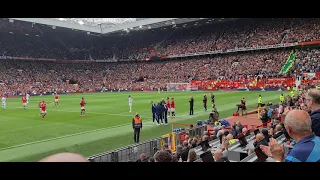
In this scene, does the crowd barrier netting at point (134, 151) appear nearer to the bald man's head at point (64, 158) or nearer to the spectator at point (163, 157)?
the spectator at point (163, 157)

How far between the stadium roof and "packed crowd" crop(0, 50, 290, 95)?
36.6ft

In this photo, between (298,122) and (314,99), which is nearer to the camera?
(298,122)

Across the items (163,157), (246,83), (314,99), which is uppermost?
(246,83)

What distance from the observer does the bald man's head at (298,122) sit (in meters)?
3.59

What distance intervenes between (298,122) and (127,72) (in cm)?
8355

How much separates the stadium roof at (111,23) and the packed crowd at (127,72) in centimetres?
1115

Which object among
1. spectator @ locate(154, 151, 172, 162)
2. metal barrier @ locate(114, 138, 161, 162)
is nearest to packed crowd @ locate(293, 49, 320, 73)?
metal barrier @ locate(114, 138, 161, 162)

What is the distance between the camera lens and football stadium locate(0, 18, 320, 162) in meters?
17.7

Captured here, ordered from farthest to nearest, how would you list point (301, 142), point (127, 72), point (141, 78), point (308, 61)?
point (127, 72)
point (141, 78)
point (308, 61)
point (301, 142)

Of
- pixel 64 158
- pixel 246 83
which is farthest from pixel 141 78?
pixel 64 158

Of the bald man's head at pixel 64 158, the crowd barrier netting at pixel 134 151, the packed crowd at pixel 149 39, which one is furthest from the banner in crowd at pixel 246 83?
the bald man's head at pixel 64 158

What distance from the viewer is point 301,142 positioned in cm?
350

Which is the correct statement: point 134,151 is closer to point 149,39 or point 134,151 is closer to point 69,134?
point 69,134
